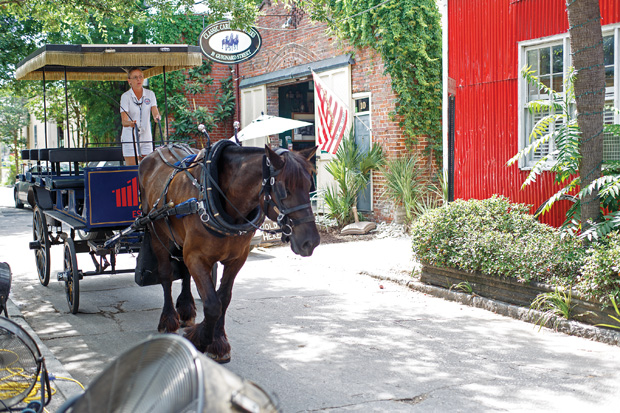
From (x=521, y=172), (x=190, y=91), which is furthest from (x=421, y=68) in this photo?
(x=190, y=91)

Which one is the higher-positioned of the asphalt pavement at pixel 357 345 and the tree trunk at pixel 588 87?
the tree trunk at pixel 588 87

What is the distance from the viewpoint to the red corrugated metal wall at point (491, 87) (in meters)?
9.01

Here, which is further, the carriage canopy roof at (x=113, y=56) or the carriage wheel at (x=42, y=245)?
the carriage wheel at (x=42, y=245)

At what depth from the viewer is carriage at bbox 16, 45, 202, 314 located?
22.8 ft

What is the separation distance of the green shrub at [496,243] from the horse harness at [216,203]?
345cm

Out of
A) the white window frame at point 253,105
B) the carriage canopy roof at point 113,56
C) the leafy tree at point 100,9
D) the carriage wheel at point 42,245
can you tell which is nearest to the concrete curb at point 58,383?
the carriage wheel at point 42,245

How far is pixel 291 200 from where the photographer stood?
4758 millimetres

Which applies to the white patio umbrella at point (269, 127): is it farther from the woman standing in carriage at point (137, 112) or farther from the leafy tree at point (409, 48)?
the woman standing in carriage at point (137, 112)

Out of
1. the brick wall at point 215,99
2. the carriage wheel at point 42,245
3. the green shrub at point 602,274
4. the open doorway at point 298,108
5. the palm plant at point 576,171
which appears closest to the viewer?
the green shrub at point 602,274

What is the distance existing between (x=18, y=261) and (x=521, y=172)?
8.61m

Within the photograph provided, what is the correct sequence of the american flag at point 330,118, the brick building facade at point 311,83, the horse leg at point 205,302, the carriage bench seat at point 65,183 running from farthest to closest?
the brick building facade at point 311,83 → the american flag at point 330,118 → the carriage bench seat at point 65,183 → the horse leg at point 205,302

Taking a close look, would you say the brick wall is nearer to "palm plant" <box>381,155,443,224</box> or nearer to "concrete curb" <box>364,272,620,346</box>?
"palm plant" <box>381,155,443,224</box>

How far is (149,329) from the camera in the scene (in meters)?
6.46

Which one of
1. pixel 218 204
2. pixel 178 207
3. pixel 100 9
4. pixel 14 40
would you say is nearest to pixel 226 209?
pixel 218 204
